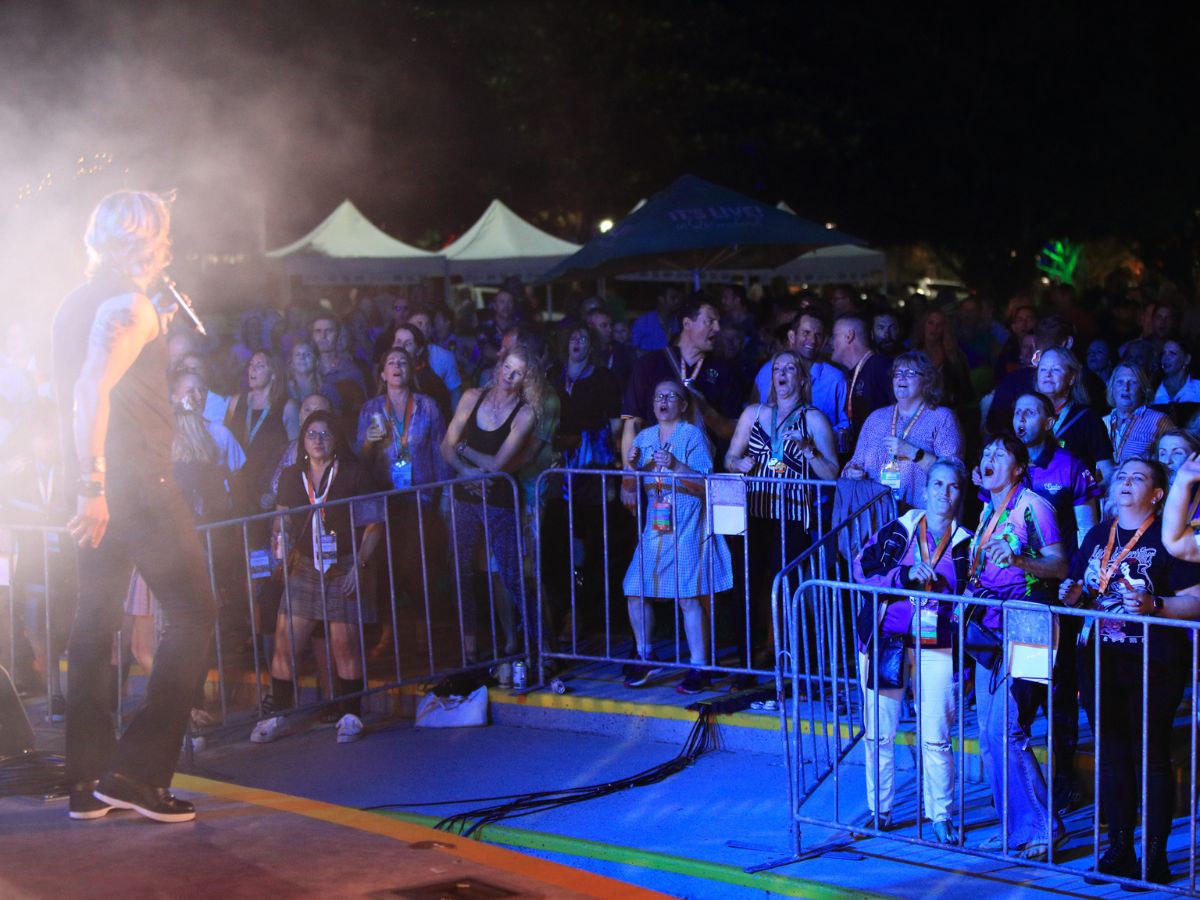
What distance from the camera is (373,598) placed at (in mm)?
8328

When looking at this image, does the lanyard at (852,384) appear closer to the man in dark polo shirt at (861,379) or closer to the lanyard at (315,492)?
the man in dark polo shirt at (861,379)

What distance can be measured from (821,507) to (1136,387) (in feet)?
5.84

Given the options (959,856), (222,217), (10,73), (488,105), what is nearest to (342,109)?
(222,217)

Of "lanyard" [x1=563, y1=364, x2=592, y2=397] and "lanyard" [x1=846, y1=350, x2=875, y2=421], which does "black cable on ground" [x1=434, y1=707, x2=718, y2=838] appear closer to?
"lanyard" [x1=846, y1=350, x2=875, y2=421]

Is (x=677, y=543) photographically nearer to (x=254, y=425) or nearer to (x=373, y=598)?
(x=373, y=598)

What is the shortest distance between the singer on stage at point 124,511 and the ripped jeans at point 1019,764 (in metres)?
3.04

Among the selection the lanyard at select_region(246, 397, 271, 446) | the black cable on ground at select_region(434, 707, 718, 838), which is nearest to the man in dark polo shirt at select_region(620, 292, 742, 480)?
the black cable on ground at select_region(434, 707, 718, 838)

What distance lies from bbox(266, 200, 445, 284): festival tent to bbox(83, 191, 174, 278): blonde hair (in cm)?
1566

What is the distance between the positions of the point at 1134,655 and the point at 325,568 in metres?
4.25

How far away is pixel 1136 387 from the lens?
7832 mm

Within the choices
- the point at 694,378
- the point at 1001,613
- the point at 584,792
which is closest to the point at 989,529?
the point at 1001,613

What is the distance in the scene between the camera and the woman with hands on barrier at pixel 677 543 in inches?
310

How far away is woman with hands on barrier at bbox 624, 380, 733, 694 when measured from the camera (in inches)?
310

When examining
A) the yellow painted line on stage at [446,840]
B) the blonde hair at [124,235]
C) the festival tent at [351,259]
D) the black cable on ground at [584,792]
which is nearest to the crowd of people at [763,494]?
the black cable on ground at [584,792]
